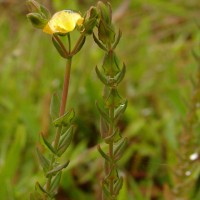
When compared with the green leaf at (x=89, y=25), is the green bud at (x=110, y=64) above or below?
below

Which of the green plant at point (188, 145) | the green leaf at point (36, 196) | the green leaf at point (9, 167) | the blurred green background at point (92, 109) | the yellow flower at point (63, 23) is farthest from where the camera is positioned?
the blurred green background at point (92, 109)

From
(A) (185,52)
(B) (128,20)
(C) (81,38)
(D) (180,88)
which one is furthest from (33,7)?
(B) (128,20)

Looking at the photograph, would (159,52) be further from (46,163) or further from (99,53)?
(46,163)

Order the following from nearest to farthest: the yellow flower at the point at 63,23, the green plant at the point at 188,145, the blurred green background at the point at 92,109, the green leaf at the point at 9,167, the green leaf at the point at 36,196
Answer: the yellow flower at the point at 63,23 < the green leaf at the point at 36,196 < the green plant at the point at 188,145 < the green leaf at the point at 9,167 < the blurred green background at the point at 92,109

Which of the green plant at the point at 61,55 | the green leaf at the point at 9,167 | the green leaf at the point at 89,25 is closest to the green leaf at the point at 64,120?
the green plant at the point at 61,55

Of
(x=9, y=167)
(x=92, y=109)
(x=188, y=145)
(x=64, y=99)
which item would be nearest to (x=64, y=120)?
(x=64, y=99)

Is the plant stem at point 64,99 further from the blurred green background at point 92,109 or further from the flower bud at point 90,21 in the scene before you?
the blurred green background at point 92,109

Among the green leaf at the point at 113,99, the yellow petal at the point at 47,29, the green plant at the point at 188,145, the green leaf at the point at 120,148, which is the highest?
the yellow petal at the point at 47,29
